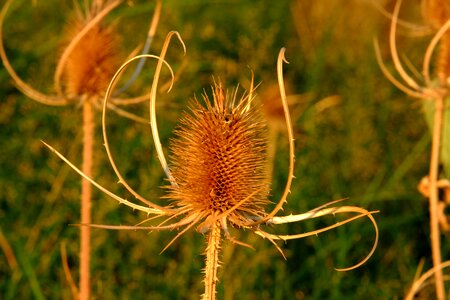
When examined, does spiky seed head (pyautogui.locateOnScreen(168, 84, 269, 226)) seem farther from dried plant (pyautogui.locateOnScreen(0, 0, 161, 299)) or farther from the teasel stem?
dried plant (pyautogui.locateOnScreen(0, 0, 161, 299))

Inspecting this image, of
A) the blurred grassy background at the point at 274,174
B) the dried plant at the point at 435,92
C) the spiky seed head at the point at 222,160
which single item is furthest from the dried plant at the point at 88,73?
the dried plant at the point at 435,92

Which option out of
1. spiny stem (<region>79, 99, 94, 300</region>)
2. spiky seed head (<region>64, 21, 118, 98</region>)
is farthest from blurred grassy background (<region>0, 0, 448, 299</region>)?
spiny stem (<region>79, 99, 94, 300</region>)

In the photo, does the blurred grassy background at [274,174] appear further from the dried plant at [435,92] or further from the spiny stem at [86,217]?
the dried plant at [435,92]

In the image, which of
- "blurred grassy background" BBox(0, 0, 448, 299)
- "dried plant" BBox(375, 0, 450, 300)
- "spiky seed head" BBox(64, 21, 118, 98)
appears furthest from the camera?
"blurred grassy background" BBox(0, 0, 448, 299)

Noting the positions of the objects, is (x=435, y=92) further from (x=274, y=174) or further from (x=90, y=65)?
(x=274, y=174)

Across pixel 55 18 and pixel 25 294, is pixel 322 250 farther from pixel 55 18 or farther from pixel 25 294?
pixel 55 18

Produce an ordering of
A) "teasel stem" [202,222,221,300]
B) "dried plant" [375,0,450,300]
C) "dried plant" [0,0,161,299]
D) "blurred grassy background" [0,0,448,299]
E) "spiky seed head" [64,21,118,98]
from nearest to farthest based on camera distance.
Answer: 1. "teasel stem" [202,222,221,300]
2. "dried plant" [375,0,450,300]
3. "dried plant" [0,0,161,299]
4. "spiky seed head" [64,21,118,98]
5. "blurred grassy background" [0,0,448,299]

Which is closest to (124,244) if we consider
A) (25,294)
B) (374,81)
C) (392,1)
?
(25,294)
